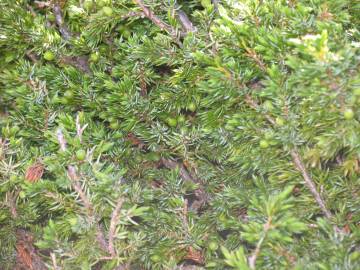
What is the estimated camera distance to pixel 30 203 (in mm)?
1706

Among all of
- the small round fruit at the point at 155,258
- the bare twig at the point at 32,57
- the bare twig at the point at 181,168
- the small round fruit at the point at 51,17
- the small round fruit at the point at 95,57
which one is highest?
the small round fruit at the point at 51,17

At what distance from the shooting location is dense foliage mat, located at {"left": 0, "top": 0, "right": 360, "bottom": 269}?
1339 millimetres

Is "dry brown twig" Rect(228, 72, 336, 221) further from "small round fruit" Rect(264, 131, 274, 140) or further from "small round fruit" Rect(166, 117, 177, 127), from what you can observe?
"small round fruit" Rect(166, 117, 177, 127)

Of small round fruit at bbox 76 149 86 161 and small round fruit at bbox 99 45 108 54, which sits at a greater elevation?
small round fruit at bbox 99 45 108 54

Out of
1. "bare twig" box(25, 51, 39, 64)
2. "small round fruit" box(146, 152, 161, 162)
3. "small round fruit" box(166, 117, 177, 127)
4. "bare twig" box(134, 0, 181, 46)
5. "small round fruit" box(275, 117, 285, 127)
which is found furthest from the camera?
"bare twig" box(25, 51, 39, 64)

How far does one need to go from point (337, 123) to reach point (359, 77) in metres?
0.16

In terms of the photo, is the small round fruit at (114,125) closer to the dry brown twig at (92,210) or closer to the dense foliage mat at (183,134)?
the dense foliage mat at (183,134)

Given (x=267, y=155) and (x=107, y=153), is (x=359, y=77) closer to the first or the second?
(x=267, y=155)

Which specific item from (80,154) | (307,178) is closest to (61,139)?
(80,154)

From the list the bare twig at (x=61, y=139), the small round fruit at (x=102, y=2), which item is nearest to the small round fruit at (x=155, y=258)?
the bare twig at (x=61, y=139)

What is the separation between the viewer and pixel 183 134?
1.81 m

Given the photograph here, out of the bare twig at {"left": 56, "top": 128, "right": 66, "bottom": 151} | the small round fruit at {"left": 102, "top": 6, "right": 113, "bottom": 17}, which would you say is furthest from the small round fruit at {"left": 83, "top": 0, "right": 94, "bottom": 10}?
the bare twig at {"left": 56, "top": 128, "right": 66, "bottom": 151}

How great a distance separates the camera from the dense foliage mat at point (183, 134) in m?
1.34

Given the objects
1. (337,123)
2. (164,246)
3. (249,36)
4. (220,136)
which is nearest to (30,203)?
(164,246)
